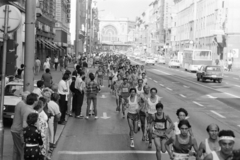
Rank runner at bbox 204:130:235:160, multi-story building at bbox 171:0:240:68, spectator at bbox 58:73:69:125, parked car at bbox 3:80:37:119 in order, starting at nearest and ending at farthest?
runner at bbox 204:130:235:160, parked car at bbox 3:80:37:119, spectator at bbox 58:73:69:125, multi-story building at bbox 171:0:240:68

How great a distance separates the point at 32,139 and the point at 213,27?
258ft

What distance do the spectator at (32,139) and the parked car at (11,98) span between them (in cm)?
667

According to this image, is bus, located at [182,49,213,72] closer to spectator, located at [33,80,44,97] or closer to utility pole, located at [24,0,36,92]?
spectator, located at [33,80,44,97]

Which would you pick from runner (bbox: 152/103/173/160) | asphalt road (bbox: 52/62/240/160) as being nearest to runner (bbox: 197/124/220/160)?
asphalt road (bbox: 52/62/240/160)

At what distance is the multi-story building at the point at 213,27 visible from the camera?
7494 centimetres

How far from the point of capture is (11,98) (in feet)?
49.8

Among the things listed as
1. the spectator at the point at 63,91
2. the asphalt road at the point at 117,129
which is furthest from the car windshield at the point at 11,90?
the asphalt road at the point at 117,129

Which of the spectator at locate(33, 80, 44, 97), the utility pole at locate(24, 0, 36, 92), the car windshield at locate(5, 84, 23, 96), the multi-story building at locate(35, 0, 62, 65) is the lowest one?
the car windshield at locate(5, 84, 23, 96)

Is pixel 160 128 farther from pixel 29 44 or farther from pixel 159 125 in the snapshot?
pixel 29 44

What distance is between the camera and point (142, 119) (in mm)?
12953

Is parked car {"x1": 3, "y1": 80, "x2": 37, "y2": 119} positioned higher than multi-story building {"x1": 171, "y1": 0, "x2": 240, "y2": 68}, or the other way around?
multi-story building {"x1": 171, "y1": 0, "x2": 240, "y2": 68}

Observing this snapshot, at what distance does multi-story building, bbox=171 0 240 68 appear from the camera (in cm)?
7494

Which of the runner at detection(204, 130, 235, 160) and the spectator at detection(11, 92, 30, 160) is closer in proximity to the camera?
the runner at detection(204, 130, 235, 160)

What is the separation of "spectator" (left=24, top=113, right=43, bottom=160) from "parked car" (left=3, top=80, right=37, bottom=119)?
6667 millimetres
